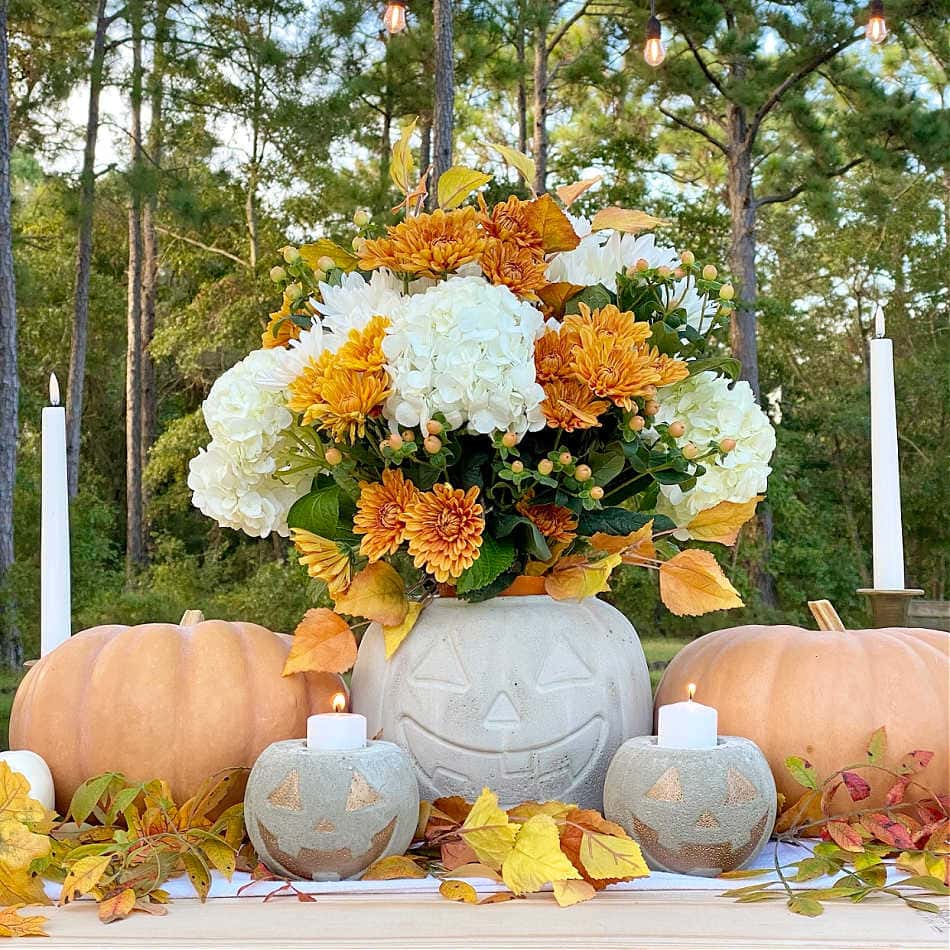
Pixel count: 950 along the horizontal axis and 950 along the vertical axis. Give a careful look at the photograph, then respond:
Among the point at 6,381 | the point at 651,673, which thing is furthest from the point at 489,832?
the point at 6,381

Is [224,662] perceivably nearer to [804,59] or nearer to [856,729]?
[856,729]

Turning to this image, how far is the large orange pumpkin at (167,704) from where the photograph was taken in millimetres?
750

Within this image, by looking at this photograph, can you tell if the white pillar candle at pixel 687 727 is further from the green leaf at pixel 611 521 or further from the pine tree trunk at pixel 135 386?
the pine tree trunk at pixel 135 386

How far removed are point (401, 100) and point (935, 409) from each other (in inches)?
142

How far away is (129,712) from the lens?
0.75 m

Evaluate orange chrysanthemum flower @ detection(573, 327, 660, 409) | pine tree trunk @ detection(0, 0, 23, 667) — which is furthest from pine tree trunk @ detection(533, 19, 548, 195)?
orange chrysanthemum flower @ detection(573, 327, 660, 409)

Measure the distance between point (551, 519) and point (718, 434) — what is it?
142mm

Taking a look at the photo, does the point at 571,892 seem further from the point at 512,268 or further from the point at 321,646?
the point at 512,268

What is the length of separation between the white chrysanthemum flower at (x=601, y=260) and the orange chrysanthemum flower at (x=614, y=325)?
0.07 meters

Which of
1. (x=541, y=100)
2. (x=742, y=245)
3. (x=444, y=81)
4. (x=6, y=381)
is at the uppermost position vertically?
(x=541, y=100)

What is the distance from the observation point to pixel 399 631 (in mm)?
739

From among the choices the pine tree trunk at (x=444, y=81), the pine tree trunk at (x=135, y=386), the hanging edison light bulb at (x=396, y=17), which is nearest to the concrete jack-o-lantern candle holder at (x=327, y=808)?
the hanging edison light bulb at (x=396, y=17)

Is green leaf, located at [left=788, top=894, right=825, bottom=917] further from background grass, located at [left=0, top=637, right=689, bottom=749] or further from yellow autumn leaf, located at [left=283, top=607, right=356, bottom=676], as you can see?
background grass, located at [left=0, top=637, right=689, bottom=749]

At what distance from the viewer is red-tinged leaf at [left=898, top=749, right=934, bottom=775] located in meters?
0.71
